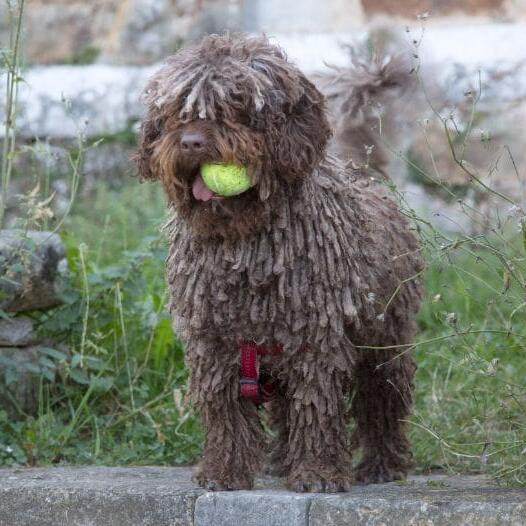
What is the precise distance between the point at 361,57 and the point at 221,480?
205cm

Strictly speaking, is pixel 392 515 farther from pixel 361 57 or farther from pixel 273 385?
pixel 361 57

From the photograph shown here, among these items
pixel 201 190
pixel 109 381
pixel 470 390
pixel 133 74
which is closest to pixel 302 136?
pixel 201 190

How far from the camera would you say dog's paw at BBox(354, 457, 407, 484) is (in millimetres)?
4531

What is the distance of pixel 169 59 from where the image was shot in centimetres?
388

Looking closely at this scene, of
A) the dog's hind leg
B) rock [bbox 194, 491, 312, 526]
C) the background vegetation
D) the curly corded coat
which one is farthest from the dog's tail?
rock [bbox 194, 491, 312, 526]

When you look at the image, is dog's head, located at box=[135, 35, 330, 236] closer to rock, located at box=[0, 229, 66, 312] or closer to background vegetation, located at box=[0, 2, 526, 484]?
background vegetation, located at box=[0, 2, 526, 484]

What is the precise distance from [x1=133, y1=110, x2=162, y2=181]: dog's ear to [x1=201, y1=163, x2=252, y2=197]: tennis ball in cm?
21

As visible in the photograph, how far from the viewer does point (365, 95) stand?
16.5ft

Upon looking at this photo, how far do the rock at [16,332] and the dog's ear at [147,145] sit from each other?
157cm

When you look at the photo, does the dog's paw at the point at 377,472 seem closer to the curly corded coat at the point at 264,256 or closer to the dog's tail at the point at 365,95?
the curly corded coat at the point at 264,256

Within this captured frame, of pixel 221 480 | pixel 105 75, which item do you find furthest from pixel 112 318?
pixel 105 75

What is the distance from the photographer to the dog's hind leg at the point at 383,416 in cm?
453

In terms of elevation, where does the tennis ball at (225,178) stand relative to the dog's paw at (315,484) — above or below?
above

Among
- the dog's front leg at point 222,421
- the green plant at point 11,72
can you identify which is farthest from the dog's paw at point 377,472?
the green plant at point 11,72
